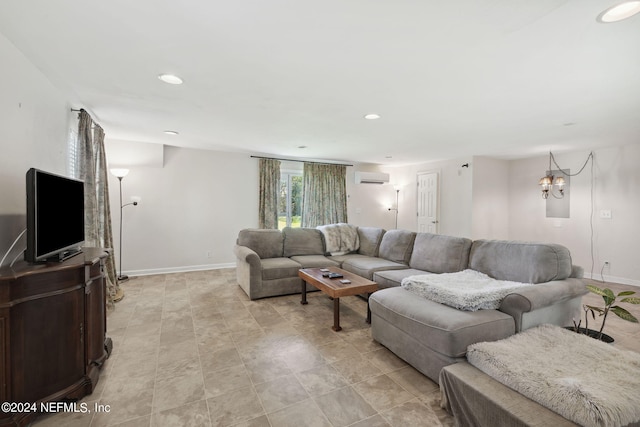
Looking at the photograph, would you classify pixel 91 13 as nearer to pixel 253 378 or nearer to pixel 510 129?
pixel 253 378

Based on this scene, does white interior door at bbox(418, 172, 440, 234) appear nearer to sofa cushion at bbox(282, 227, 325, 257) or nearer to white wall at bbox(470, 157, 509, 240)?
white wall at bbox(470, 157, 509, 240)

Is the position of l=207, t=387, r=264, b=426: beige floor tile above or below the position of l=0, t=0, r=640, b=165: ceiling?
below

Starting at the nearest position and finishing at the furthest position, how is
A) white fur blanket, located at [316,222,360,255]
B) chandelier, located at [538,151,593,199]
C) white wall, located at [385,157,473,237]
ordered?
white fur blanket, located at [316,222,360,255] → chandelier, located at [538,151,593,199] → white wall, located at [385,157,473,237]

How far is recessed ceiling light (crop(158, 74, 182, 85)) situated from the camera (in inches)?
88.7

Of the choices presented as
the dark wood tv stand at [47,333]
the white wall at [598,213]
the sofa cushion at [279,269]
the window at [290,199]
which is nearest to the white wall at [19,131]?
the dark wood tv stand at [47,333]

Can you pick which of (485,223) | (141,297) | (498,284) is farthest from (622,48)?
(141,297)

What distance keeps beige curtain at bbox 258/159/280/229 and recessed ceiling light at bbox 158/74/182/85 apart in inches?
133

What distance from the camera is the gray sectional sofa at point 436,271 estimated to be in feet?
6.37

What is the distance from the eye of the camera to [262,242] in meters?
4.32

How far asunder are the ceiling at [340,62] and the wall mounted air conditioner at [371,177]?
297cm

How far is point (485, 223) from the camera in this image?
5.88 m

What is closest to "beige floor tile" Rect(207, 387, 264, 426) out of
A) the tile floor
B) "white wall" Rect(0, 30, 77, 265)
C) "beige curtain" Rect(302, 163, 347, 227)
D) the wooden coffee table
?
the tile floor

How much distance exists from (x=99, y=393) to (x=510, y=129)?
16.2 feet

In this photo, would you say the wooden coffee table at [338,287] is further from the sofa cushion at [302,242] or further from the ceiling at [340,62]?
the ceiling at [340,62]
